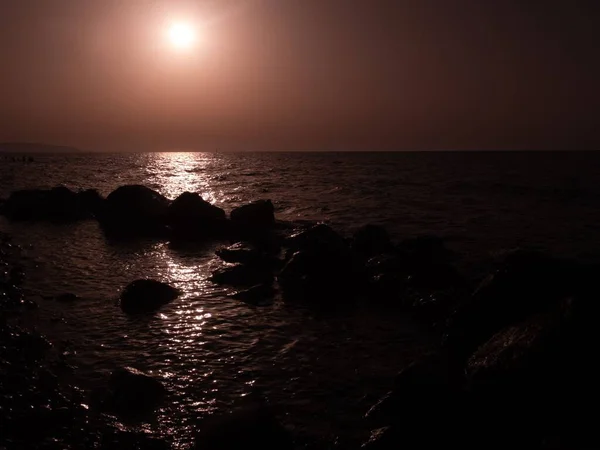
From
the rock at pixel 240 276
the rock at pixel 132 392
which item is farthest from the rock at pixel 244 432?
the rock at pixel 240 276

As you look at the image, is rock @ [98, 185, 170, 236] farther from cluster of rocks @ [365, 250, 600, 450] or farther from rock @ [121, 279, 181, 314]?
cluster of rocks @ [365, 250, 600, 450]

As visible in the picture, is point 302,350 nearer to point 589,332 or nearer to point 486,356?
point 486,356

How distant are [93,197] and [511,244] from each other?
26.7 meters

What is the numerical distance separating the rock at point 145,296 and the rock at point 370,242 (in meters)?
8.19

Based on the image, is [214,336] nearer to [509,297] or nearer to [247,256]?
[509,297]

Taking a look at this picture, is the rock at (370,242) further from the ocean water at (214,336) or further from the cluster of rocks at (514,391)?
the cluster of rocks at (514,391)

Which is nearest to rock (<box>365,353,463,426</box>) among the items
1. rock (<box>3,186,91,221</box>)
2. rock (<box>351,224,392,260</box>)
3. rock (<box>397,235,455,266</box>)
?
rock (<box>397,235,455,266</box>)

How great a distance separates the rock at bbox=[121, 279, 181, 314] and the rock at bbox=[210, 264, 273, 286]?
6.90 feet

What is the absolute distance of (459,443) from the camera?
21.5 feet

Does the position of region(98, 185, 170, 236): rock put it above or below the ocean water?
above

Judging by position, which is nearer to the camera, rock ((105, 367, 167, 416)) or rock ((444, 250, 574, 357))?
rock ((105, 367, 167, 416))

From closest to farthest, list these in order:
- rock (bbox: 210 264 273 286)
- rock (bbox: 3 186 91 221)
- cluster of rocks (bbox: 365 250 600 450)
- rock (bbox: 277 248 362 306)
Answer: cluster of rocks (bbox: 365 250 600 450), rock (bbox: 277 248 362 306), rock (bbox: 210 264 273 286), rock (bbox: 3 186 91 221)

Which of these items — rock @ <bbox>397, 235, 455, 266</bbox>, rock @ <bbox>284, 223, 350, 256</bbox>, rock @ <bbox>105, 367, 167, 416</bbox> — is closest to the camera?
rock @ <bbox>105, 367, 167, 416</bbox>

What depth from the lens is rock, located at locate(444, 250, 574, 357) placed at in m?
8.94
